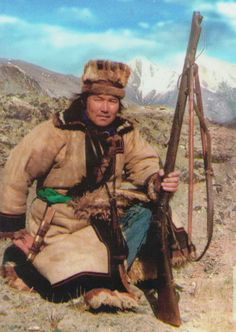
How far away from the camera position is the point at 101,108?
4.71 m

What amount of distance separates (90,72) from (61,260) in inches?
62.2

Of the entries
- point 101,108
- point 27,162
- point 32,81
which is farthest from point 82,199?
point 32,81

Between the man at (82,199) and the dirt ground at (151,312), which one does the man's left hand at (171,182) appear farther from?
the dirt ground at (151,312)

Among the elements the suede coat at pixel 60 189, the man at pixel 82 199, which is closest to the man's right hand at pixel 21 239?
the man at pixel 82 199

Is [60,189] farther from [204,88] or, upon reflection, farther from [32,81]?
[204,88]

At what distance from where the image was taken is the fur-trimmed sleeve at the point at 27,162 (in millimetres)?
4695

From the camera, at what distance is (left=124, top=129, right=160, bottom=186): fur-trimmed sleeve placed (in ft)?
16.8

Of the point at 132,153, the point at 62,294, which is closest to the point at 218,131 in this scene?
the point at 132,153

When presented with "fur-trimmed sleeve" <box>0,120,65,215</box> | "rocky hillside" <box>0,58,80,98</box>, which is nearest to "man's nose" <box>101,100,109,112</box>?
"fur-trimmed sleeve" <box>0,120,65,215</box>

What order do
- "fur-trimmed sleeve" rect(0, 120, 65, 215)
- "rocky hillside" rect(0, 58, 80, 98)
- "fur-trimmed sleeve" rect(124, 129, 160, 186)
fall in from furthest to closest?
"rocky hillside" rect(0, 58, 80, 98), "fur-trimmed sleeve" rect(124, 129, 160, 186), "fur-trimmed sleeve" rect(0, 120, 65, 215)

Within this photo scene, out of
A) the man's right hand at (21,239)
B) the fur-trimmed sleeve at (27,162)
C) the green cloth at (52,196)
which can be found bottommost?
the man's right hand at (21,239)

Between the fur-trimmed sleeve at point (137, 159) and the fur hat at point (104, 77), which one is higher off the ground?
the fur hat at point (104, 77)

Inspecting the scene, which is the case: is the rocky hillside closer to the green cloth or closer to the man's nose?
the green cloth

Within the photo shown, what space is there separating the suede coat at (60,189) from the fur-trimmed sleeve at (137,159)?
1 centimetres
